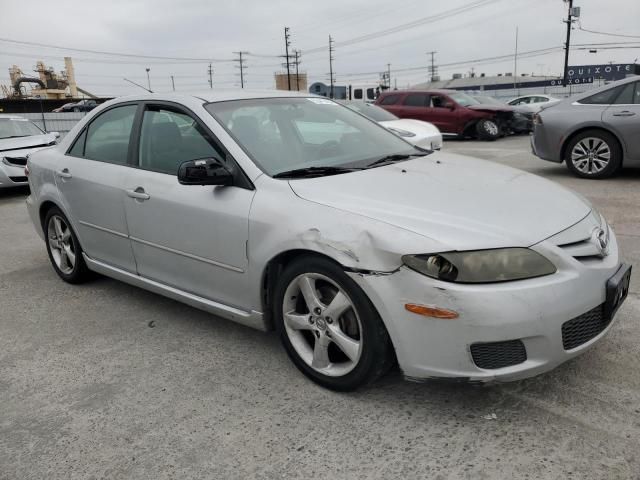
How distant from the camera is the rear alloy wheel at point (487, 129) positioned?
50.5 ft

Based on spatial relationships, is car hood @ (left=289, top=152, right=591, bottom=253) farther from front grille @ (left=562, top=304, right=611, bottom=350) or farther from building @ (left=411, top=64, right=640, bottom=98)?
building @ (left=411, top=64, right=640, bottom=98)

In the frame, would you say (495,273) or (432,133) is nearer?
(495,273)

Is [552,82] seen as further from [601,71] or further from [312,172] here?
[312,172]

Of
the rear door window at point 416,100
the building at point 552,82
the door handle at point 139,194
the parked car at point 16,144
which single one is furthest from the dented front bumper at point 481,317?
the building at point 552,82

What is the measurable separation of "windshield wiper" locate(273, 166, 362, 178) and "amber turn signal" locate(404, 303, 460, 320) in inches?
38.3

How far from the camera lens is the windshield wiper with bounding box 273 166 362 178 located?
116 inches

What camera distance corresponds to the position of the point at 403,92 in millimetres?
16469

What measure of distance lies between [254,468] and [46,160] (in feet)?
10.8

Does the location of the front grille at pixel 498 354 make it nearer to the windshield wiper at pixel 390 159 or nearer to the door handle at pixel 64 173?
the windshield wiper at pixel 390 159

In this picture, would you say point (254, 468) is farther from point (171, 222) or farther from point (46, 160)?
point (46, 160)

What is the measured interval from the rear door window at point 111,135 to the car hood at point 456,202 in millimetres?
1561

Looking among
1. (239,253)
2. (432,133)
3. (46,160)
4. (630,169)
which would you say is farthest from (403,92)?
(239,253)

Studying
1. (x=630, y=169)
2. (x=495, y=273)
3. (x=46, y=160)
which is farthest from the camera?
(x=630, y=169)

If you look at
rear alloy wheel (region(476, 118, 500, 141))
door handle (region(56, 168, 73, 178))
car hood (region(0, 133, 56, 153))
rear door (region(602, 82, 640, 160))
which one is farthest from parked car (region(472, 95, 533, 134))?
door handle (region(56, 168, 73, 178))
